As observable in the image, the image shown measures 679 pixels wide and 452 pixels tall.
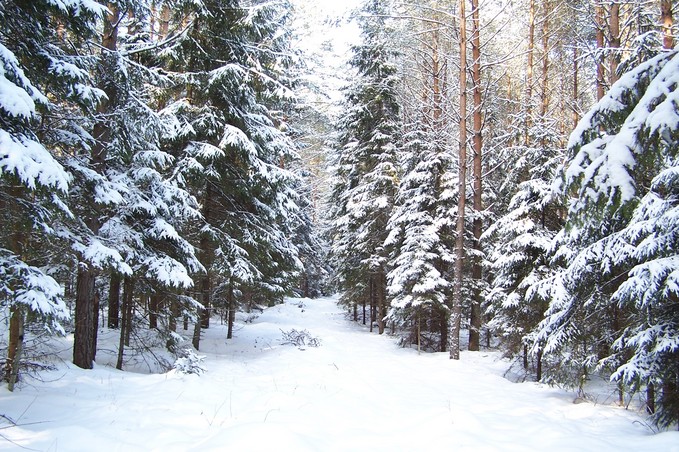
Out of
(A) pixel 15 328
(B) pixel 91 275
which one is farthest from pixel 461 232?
(A) pixel 15 328

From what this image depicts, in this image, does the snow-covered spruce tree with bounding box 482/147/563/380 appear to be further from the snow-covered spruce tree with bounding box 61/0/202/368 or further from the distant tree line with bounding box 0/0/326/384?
the snow-covered spruce tree with bounding box 61/0/202/368

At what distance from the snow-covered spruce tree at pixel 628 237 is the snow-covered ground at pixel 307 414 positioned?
37.0 inches

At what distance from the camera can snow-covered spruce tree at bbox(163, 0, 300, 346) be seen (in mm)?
10023

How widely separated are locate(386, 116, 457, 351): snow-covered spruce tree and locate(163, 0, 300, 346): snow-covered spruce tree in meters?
4.52

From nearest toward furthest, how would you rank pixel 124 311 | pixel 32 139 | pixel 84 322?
1. pixel 32 139
2. pixel 84 322
3. pixel 124 311

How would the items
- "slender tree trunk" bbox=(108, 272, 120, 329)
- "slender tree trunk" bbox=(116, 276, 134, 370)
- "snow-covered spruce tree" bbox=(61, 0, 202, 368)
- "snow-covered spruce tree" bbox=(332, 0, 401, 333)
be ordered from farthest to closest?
1. "snow-covered spruce tree" bbox=(332, 0, 401, 333)
2. "slender tree trunk" bbox=(108, 272, 120, 329)
3. "slender tree trunk" bbox=(116, 276, 134, 370)
4. "snow-covered spruce tree" bbox=(61, 0, 202, 368)

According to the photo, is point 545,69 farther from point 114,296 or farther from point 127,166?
point 114,296

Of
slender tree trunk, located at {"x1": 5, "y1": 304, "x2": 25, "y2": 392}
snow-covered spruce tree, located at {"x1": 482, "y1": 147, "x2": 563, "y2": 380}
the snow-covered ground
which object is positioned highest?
snow-covered spruce tree, located at {"x1": 482, "y1": 147, "x2": 563, "y2": 380}

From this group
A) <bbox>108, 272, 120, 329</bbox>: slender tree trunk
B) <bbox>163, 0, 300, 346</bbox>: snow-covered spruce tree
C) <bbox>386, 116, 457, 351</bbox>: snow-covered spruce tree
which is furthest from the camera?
<bbox>386, 116, 457, 351</bbox>: snow-covered spruce tree

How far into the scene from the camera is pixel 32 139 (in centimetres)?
446

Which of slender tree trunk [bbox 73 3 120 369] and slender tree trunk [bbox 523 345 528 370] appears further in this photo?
slender tree trunk [bbox 523 345 528 370]

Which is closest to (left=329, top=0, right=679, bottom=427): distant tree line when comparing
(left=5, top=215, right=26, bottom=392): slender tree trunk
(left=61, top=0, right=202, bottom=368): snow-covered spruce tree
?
(left=61, top=0, right=202, bottom=368): snow-covered spruce tree

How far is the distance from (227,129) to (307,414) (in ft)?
24.9

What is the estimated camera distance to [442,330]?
1335 cm
